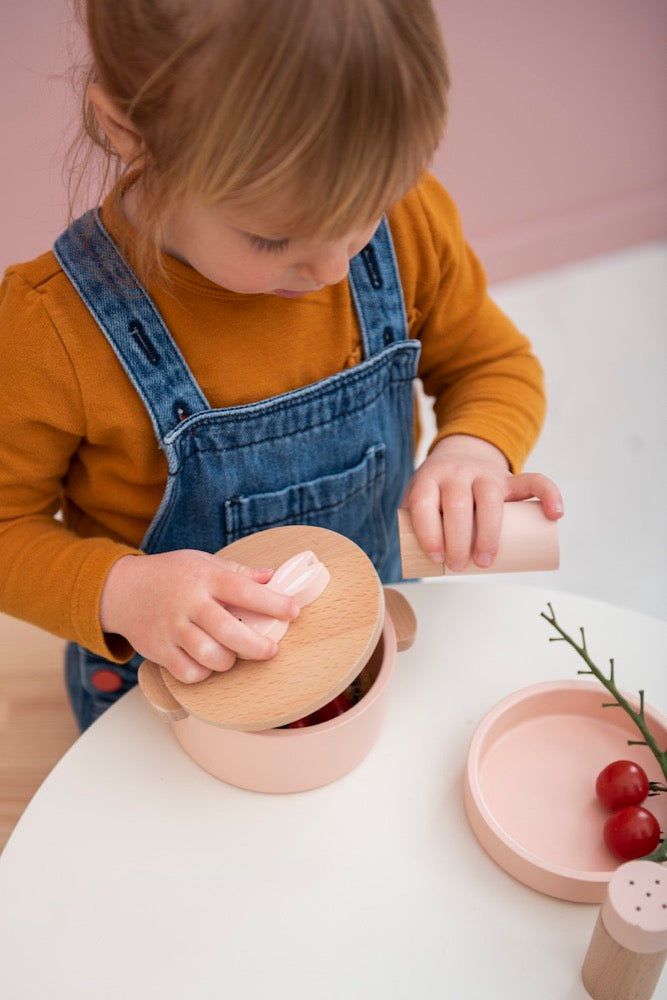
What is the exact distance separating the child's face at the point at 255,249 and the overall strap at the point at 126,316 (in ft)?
0.20

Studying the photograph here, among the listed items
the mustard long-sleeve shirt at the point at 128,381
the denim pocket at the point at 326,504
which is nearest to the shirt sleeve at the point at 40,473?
the mustard long-sleeve shirt at the point at 128,381

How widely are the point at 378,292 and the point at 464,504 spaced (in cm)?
19

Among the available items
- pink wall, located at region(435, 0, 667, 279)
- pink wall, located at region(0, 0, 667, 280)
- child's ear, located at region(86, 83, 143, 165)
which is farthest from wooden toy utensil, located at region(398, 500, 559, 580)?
pink wall, located at region(435, 0, 667, 279)

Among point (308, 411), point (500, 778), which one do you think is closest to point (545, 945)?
point (500, 778)

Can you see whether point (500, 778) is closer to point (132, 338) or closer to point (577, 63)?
point (132, 338)

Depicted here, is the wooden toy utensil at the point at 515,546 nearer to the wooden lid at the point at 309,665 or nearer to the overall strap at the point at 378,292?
the wooden lid at the point at 309,665

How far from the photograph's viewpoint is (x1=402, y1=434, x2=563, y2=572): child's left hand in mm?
594

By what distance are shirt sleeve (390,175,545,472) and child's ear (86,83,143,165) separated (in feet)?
0.78

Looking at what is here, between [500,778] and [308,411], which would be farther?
[308,411]

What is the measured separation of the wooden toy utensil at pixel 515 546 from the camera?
1.94 ft

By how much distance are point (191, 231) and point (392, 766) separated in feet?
1.09

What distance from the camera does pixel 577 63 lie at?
1.62m

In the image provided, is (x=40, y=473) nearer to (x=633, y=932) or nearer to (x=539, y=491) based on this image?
(x=539, y=491)

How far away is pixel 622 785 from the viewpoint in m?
0.52
